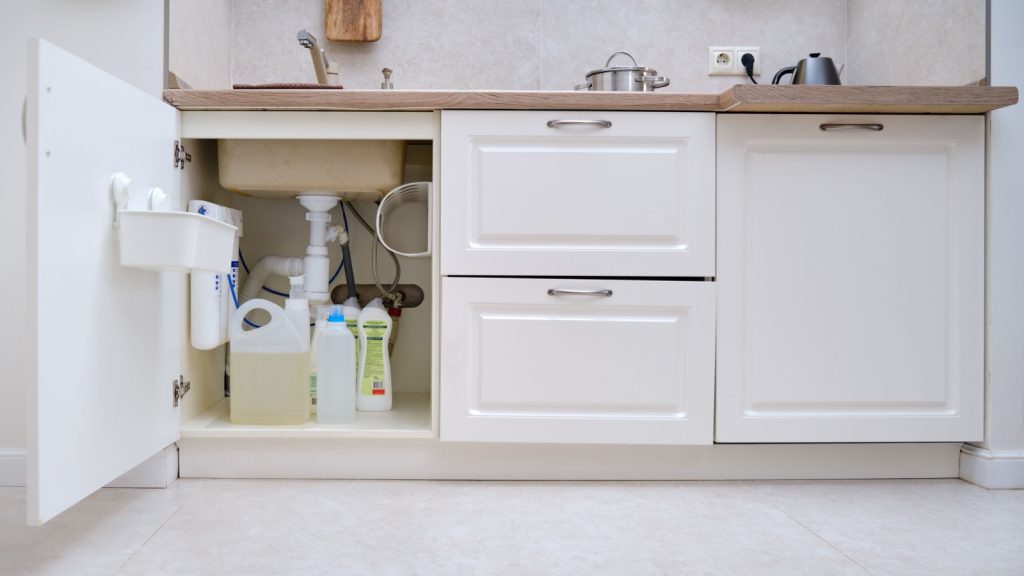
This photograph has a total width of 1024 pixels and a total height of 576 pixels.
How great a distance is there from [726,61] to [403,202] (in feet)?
3.29

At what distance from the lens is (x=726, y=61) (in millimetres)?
2107

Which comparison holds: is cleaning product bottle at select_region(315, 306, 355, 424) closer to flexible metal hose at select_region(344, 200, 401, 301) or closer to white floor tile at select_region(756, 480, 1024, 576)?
flexible metal hose at select_region(344, 200, 401, 301)

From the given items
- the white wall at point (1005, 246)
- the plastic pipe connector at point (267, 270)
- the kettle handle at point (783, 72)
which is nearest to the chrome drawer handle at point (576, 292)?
the plastic pipe connector at point (267, 270)

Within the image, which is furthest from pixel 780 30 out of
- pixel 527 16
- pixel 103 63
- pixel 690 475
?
pixel 103 63

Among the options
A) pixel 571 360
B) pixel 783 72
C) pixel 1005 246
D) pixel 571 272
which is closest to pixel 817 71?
pixel 783 72

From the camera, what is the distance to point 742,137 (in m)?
1.56

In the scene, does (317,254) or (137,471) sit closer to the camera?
(137,471)

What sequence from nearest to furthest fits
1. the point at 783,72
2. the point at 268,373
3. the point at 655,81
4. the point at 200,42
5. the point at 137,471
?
the point at 137,471
the point at 268,373
the point at 200,42
the point at 655,81
the point at 783,72

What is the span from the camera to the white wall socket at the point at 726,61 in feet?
6.91

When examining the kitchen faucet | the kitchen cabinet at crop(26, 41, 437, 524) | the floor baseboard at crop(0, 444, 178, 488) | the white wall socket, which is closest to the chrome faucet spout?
the kitchen faucet

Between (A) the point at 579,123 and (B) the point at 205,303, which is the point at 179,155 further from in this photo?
(A) the point at 579,123

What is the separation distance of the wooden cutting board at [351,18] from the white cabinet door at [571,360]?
0.91 metres

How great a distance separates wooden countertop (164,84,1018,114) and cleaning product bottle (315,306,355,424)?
1.59ft

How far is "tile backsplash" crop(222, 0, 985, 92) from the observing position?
2.08 meters
